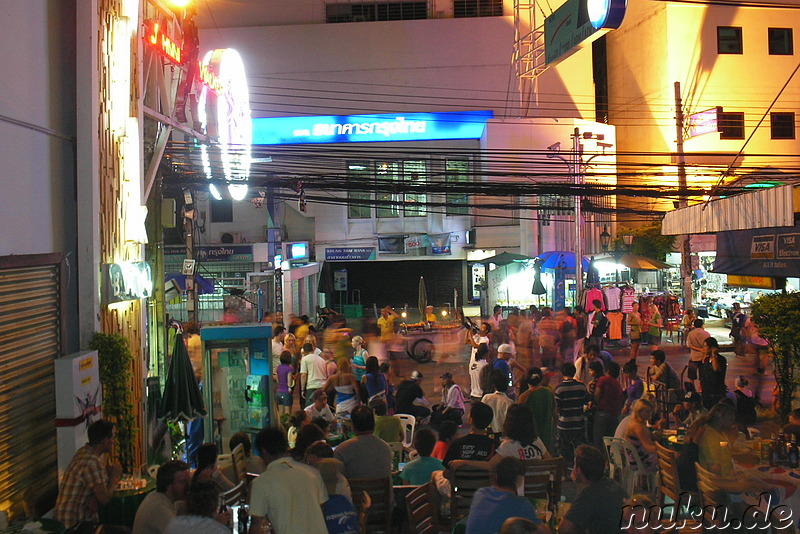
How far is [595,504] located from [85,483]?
4063 mm

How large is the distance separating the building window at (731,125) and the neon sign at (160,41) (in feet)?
85.5

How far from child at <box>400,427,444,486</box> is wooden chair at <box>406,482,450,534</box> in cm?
Result: 30

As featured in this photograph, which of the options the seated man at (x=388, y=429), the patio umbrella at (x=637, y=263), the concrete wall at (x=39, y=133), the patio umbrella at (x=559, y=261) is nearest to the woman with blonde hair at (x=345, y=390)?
the seated man at (x=388, y=429)

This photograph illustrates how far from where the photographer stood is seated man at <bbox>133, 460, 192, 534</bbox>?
5.18 m

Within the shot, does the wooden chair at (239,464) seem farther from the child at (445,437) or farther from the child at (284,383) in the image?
the child at (284,383)

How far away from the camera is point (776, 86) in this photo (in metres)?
30.5

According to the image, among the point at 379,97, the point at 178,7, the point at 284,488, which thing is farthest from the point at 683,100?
the point at 284,488

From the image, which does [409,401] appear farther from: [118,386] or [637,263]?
[637,263]

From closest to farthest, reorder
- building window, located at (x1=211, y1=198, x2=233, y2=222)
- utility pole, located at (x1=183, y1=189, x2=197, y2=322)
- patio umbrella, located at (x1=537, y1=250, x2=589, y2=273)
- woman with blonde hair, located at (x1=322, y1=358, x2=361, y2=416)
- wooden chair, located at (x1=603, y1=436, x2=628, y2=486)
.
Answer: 1. wooden chair, located at (x1=603, y1=436, x2=628, y2=486)
2. woman with blonde hair, located at (x1=322, y1=358, x2=361, y2=416)
3. utility pole, located at (x1=183, y1=189, x2=197, y2=322)
4. patio umbrella, located at (x1=537, y1=250, x2=589, y2=273)
5. building window, located at (x1=211, y1=198, x2=233, y2=222)

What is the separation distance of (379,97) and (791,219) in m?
23.2

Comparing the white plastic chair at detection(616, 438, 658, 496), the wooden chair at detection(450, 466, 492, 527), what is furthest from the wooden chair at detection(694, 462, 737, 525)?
the wooden chair at detection(450, 466, 492, 527)

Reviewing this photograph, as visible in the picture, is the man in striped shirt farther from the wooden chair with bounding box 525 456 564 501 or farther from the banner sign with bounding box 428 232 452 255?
the banner sign with bounding box 428 232 452 255

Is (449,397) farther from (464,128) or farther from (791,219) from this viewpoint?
(464,128)

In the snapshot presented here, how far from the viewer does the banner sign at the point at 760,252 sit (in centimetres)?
890
